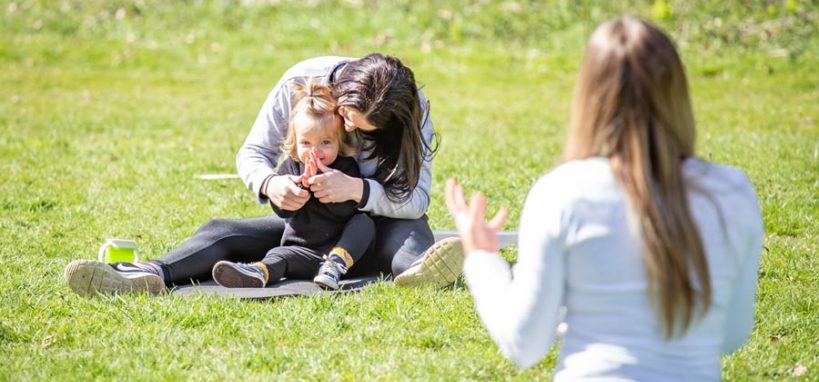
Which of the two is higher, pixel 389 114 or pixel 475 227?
pixel 475 227

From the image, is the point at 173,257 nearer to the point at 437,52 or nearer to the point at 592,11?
the point at 437,52

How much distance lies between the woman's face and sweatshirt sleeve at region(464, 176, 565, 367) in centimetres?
225

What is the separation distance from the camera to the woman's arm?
7.87 feet

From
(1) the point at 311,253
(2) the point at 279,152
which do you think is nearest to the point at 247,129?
(2) the point at 279,152

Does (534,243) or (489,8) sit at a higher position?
(534,243)

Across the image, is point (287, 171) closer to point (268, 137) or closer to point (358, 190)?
point (268, 137)

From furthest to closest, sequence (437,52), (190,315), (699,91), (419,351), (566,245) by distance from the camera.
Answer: (437,52) < (699,91) < (190,315) < (419,351) < (566,245)

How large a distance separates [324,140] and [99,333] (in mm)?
1337

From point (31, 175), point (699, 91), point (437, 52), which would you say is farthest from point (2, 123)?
point (699, 91)

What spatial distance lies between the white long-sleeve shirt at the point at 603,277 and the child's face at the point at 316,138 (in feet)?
8.03

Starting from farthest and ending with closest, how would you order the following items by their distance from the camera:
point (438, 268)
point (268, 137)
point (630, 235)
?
1. point (268, 137)
2. point (438, 268)
3. point (630, 235)

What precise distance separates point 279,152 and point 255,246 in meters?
0.50

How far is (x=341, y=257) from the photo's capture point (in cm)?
495

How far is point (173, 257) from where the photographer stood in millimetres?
5004
